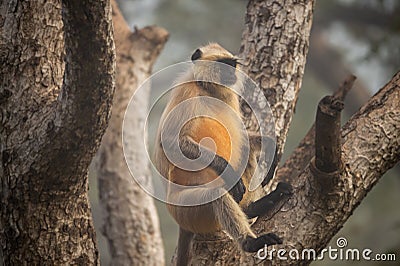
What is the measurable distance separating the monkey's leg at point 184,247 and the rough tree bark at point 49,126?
63cm

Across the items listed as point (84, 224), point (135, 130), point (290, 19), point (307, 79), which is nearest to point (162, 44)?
point (135, 130)

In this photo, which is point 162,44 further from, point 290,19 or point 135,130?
point 290,19

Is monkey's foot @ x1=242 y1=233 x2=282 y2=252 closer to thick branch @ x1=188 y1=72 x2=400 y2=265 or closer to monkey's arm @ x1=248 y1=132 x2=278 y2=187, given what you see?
thick branch @ x1=188 y1=72 x2=400 y2=265

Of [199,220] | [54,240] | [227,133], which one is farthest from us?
[227,133]

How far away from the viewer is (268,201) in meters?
3.36

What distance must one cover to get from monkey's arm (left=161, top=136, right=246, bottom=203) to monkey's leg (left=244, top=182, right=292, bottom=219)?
0.10 m

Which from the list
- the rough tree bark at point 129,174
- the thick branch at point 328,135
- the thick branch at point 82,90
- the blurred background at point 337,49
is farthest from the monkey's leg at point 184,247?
the blurred background at point 337,49

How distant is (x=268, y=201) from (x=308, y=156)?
697 millimetres

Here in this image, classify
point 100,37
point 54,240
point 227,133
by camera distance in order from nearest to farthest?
point 100,37, point 54,240, point 227,133

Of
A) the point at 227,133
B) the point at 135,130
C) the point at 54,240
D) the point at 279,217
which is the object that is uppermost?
the point at 135,130

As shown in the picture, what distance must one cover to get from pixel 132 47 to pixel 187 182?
222 centimetres

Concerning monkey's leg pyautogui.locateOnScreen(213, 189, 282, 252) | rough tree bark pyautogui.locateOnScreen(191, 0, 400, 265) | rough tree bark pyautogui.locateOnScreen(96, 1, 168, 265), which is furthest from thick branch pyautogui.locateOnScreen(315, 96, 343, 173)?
rough tree bark pyautogui.locateOnScreen(96, 1, 168, 265)

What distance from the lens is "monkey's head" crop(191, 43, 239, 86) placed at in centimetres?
389

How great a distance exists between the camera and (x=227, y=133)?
12.2ft
